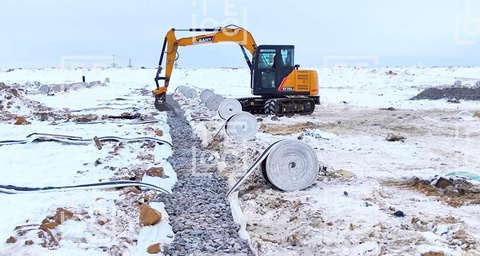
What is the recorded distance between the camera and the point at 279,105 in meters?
16.6

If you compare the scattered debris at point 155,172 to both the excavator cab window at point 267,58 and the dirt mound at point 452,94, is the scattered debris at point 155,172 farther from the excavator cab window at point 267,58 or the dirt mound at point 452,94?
the dirt mound at point 452,94

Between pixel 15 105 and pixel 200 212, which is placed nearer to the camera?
pixel 200 212

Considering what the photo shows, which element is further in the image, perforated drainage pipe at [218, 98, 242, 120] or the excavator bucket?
the excavator bucket

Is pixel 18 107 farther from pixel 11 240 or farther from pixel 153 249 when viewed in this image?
pixel 153 249

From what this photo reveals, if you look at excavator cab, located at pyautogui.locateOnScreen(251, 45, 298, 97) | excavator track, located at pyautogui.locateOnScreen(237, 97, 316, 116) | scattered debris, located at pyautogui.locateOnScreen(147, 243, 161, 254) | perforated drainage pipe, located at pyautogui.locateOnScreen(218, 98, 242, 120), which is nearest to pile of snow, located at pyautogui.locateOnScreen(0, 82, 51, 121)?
perforated drainage pipe, located at pyautogui.locateOnScreen(218, 98, 242, 120)

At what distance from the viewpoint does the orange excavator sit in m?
16.3

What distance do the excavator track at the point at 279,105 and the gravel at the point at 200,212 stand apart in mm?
7244

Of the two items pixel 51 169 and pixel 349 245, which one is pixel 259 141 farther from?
pixel 349 245

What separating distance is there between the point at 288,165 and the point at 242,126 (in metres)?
4.18

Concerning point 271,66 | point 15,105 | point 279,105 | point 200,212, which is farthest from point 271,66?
point 200,212

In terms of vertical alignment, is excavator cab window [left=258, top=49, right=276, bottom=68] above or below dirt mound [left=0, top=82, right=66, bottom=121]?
above

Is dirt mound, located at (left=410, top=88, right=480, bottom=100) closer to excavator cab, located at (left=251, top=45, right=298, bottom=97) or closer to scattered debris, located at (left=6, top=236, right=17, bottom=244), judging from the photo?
excavator cab, located at (left=251, top=45, right=298, bottom=97)

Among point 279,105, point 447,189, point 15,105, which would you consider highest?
point 279,105

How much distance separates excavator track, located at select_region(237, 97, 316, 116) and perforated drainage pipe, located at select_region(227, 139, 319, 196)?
9975mm
